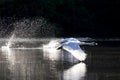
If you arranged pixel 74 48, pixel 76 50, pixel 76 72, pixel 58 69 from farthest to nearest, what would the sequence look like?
pixel 74 48 → pixel 76 50 → pixel 58 69 → pixel 76 72

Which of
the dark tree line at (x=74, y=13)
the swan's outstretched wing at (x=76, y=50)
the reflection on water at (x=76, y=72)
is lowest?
the reflection on water at (x=76, y=72)

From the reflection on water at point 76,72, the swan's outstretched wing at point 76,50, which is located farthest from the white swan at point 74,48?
the reflection on water at point 76,72

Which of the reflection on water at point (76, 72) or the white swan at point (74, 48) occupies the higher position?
the white swan at point (74, 48)

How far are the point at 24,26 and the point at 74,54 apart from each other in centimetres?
2541

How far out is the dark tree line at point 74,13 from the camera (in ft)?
184

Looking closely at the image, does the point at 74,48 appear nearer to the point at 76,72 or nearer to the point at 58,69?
the point at 58,69

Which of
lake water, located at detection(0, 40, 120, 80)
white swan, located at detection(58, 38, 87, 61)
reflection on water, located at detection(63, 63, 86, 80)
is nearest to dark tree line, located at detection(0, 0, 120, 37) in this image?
white swan, located at detection(58, 38, 87, 61)

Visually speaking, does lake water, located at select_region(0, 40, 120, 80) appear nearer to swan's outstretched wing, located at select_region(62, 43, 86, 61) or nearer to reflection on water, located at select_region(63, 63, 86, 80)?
reflection on water, located at select_region(63, 63, 86, 80)

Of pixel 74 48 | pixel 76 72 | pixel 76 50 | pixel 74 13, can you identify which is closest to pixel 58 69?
pixel 76 72

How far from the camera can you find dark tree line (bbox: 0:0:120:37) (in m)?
56.1

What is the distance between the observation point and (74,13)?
59.6 m

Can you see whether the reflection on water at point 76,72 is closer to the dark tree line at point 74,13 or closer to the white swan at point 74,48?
the white swan at point 74,48

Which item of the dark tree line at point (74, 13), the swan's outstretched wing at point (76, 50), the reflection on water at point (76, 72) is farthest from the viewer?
the dark tree line at point (74, 13)

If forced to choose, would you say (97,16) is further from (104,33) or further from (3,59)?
(3,59)
